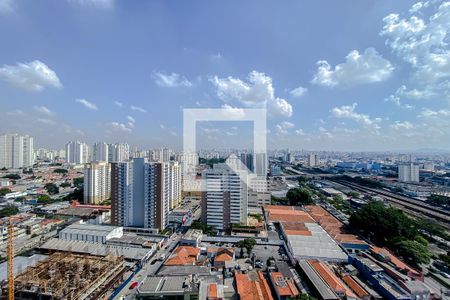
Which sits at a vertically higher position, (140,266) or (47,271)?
(47,271)

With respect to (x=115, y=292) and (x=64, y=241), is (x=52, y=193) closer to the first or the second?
(x=64, y=241)

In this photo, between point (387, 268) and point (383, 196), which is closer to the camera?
point (387, 268)

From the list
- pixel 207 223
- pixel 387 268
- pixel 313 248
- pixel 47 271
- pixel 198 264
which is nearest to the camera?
pixel 47 271

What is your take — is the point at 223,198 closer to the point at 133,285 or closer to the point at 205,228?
the point at 205,228

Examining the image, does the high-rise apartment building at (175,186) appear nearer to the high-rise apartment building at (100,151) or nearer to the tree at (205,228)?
the tree at (205,228)

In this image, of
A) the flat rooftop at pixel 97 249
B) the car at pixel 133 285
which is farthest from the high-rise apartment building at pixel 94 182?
the car at pixel 133 285

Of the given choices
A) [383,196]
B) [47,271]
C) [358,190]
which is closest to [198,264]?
[47,271]

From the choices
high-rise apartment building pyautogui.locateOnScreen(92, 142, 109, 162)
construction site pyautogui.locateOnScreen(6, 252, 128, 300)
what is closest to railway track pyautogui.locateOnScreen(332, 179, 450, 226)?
construction site pyautogui.locateOnScreen(6, 252, 128, 300)

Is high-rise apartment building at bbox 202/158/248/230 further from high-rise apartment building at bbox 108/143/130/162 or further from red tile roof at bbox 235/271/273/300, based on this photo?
high-rise apartment building at bbox 108/143/130/162
